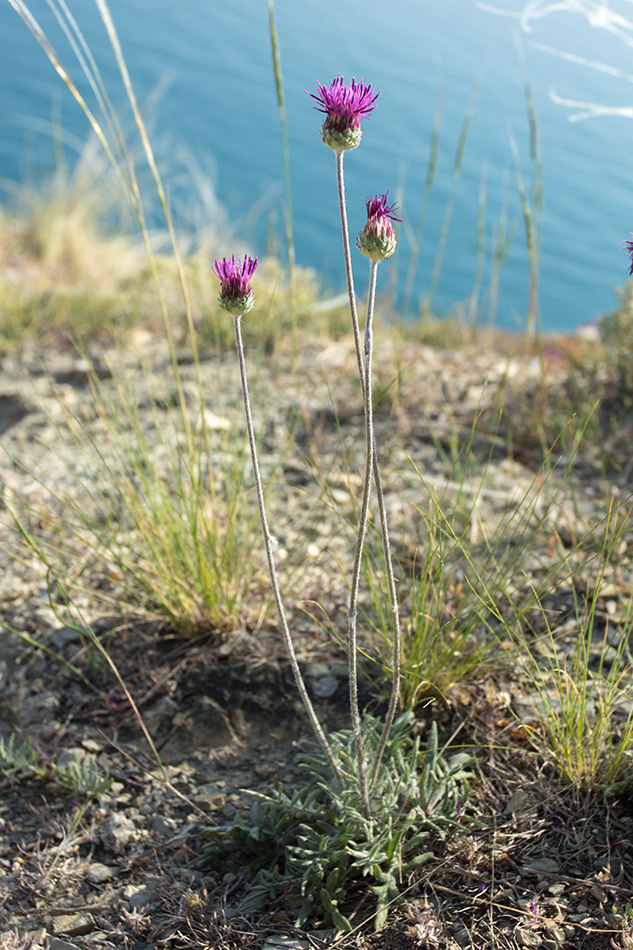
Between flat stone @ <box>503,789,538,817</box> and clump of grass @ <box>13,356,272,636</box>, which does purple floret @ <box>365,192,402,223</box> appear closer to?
clump of grass @ <box>13,356,272,636</box>

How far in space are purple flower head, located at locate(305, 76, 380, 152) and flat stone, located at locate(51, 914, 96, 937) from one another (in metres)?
1.45

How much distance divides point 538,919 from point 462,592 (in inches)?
31.3

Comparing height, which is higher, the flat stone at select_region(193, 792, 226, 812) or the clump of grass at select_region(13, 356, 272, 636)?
the clump of grass at select_region(13, 356, 272, 636)

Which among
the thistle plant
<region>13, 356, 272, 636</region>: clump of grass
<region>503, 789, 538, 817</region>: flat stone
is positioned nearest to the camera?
the thistle plant

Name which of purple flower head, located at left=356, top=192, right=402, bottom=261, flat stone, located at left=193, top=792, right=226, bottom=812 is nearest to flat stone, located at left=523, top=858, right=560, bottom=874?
flat stone, located at left=193, top=792, right=226, bottom=812

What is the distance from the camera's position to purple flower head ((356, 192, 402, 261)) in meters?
1.03

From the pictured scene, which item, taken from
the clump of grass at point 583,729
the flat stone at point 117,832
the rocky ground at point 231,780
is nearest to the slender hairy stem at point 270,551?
the rocky ground at point 231,780

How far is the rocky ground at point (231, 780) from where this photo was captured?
52.6 inches

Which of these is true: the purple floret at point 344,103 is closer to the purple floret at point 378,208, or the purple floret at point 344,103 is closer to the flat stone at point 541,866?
the purple floret at point 378,208

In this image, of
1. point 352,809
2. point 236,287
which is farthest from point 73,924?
point 236,287

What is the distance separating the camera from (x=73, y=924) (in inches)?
55.5

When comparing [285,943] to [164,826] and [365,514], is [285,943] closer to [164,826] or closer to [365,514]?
[164,826]

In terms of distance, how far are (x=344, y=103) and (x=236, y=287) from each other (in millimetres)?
296

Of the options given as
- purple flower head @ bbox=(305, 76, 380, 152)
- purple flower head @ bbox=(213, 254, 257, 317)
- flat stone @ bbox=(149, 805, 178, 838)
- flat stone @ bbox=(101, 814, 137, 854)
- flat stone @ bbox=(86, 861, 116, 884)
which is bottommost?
flat stone @ bbox=(86, 861, 116, 884)
